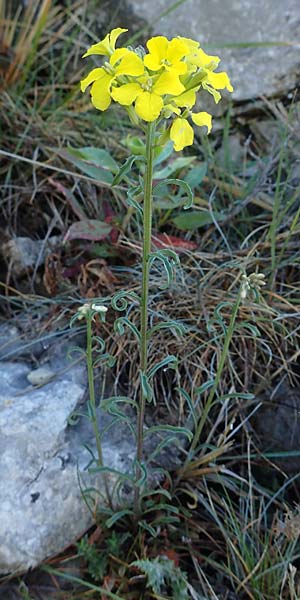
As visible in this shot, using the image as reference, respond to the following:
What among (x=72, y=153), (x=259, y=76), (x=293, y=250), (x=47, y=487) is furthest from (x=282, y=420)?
(x=259, y=76)

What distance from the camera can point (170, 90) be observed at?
3.18 ft

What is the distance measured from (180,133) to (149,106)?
11cm

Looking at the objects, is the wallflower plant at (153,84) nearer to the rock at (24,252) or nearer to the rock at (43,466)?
the rock at (43,466)

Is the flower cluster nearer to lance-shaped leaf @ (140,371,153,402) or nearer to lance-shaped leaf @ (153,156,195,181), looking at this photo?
lance-shaped leaf @ (140,371,153,402)

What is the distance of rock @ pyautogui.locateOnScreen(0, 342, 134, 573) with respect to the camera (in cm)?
140

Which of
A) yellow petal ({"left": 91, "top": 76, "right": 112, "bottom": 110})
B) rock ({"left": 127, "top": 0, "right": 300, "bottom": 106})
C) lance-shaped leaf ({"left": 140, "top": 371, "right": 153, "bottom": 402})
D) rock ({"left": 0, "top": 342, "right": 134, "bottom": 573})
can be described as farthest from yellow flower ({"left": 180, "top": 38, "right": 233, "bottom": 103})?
rock ({"left": 127, "top": 0, "right": 300, "bottom": 106})

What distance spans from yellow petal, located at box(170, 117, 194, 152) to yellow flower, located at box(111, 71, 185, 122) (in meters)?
0.08

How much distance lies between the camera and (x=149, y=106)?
0.97 metres

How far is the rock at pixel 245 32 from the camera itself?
7.26 feet

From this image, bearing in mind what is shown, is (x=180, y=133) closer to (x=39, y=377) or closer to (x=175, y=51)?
(x=175, y=51)

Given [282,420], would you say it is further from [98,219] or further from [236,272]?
[98,219]

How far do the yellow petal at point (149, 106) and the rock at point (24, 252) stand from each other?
95cm

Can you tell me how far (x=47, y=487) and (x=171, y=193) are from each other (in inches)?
36.5

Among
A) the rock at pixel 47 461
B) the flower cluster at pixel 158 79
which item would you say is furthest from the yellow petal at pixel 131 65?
the rock at pixel 47 461
